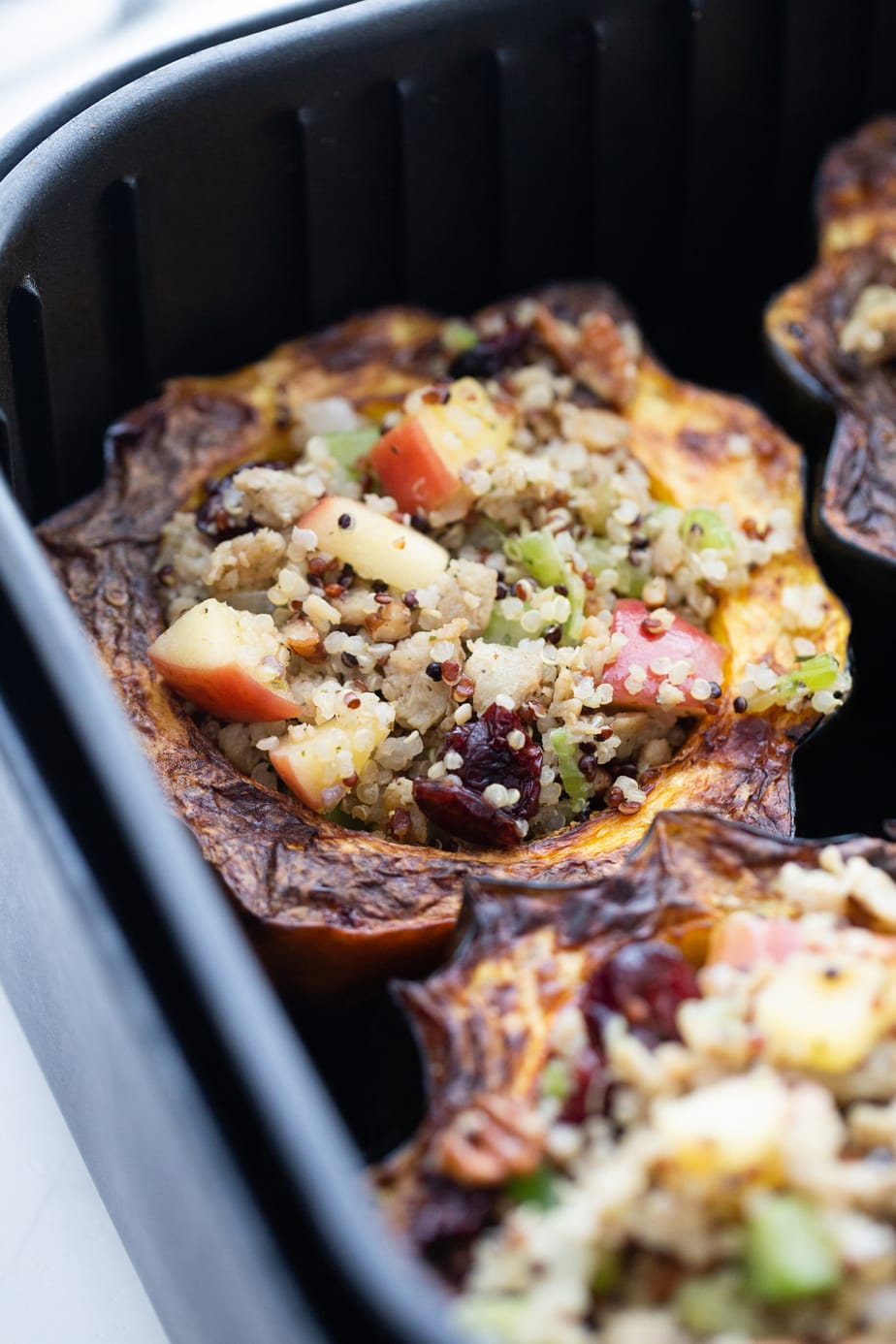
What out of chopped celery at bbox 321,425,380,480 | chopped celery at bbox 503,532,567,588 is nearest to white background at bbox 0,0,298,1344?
chopped celery at bbox 321,425,380,480

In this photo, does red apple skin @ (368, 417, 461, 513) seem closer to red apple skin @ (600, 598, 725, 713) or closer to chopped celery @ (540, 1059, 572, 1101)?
red apple skin @ (600, 598, 725, 713)

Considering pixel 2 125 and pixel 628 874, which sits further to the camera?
pixel 2 125

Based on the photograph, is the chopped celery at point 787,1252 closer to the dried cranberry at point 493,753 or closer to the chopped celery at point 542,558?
the dried cranberry at point 493,753

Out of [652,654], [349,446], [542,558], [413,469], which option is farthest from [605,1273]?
[349,446]

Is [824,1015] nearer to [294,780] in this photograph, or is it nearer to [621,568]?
[294,780]

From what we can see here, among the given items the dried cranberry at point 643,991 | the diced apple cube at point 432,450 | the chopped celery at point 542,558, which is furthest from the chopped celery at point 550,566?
the dried cranberry at point 643,991

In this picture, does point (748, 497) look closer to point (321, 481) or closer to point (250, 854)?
point (321, 481)

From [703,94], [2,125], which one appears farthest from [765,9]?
[2,125]
